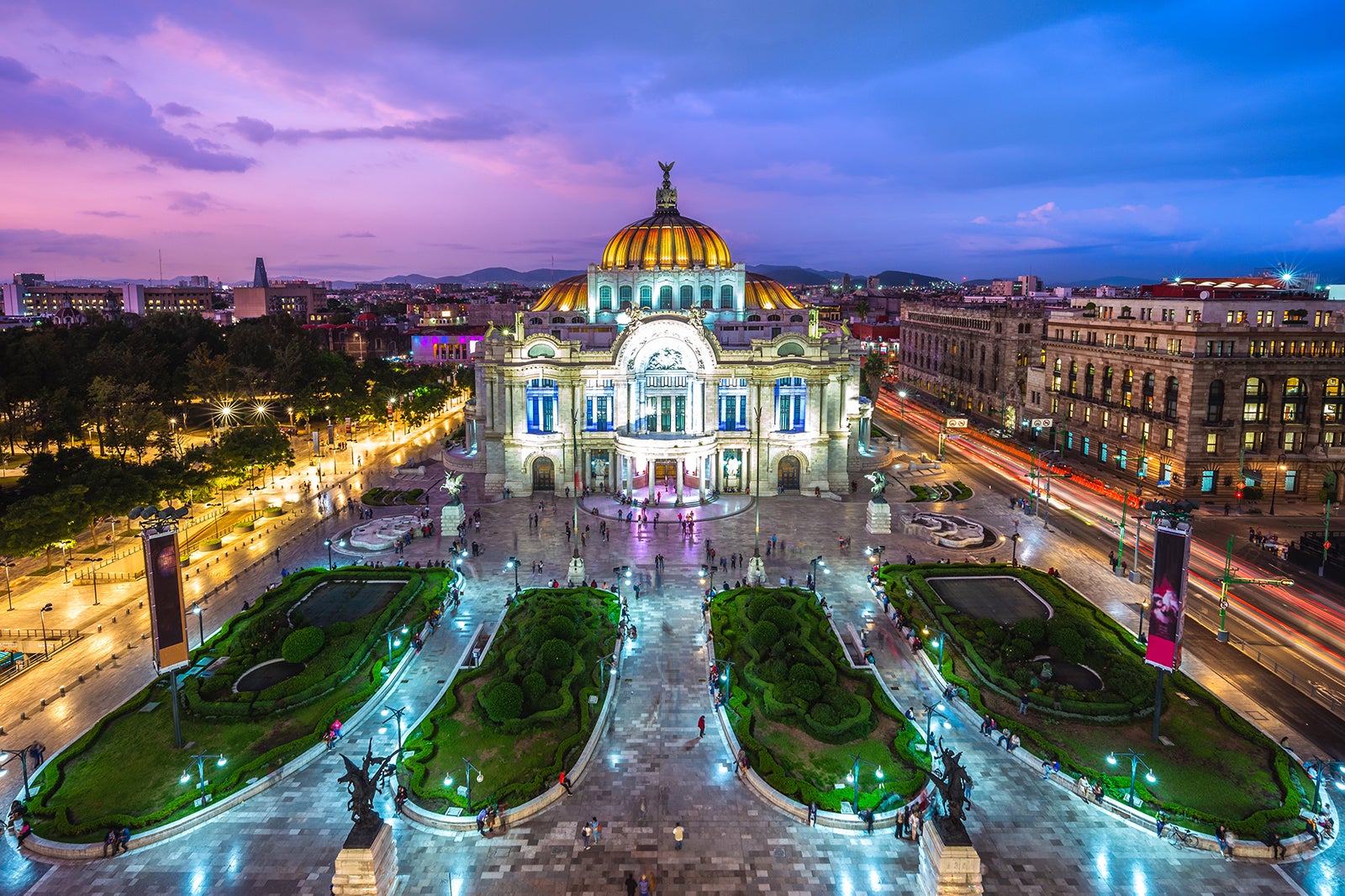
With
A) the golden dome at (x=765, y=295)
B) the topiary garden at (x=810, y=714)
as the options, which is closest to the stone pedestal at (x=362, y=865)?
the topiary garden at (x=810, y=714)

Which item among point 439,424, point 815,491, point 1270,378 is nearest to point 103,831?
point 815,491

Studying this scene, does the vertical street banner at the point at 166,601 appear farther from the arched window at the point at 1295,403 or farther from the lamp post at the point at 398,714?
the arched window at the point at 1295,403

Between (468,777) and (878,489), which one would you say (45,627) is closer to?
(468,777)

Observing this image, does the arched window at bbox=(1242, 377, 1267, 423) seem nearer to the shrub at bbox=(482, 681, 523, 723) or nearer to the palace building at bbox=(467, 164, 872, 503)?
the palace building at bbox=(467, 164, 872, 503)

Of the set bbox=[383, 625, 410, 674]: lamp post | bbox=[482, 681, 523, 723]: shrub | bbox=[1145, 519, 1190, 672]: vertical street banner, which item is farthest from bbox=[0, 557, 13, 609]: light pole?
bbox=[1145, 519, 1190, 672]: vertical street banner

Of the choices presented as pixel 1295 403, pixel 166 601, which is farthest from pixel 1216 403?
pixel 166 601
